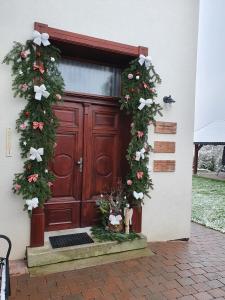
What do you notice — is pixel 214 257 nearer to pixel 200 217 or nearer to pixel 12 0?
pixel 200 217

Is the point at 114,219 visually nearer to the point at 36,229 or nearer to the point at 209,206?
the point at 36,229

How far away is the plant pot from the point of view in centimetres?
337

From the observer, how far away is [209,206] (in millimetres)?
6754

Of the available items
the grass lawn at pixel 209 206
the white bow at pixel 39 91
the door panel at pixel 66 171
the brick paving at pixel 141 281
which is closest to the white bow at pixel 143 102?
the door panel at pixel 66 171

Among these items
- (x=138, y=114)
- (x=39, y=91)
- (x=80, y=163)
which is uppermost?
(x=39, y=91)

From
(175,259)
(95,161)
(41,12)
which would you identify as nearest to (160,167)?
(95,161)

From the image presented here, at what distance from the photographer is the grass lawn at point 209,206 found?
5452mm

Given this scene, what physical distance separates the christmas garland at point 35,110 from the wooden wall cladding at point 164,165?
1.67 m

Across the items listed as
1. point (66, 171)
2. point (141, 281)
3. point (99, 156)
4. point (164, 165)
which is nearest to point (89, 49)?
point (99, 156)

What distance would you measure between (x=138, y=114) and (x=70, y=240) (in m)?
1.97

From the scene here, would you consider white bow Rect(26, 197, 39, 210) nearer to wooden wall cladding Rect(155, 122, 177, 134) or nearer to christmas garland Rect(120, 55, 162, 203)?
christmas garland Rect(120, 55, 162, 203)

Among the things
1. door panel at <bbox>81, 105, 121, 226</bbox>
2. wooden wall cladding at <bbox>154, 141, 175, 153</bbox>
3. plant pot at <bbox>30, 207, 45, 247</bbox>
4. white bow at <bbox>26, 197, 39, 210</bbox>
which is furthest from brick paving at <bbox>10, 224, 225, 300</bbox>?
wooden wall cladding at <bbox>154, 141, 175, 153</bbox>

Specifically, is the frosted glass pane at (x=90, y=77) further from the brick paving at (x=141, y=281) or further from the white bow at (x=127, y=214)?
the brick paving at (x=141, y=281)

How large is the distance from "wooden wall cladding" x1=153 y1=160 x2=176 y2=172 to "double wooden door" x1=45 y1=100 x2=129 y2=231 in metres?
0.50
